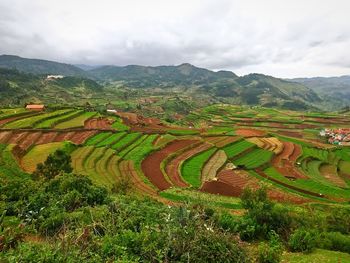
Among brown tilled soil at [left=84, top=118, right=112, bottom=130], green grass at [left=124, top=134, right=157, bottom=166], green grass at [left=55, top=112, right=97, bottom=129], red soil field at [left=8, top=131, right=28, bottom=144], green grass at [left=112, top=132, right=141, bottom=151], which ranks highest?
green grass at [left=55, top=112, right=97, bottom=129]

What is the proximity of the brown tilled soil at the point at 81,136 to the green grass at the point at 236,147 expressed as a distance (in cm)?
2232

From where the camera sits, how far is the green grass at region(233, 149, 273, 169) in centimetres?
5222

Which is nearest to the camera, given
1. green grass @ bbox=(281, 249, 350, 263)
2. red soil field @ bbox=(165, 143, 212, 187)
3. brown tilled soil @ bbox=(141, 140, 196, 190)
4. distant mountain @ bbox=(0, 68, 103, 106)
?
Result: green grass @ bbox=(281, 249, 350, 263)

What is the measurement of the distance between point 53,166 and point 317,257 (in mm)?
24564

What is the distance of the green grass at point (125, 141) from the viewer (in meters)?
52.2

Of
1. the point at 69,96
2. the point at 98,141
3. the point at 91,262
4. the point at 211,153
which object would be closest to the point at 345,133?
the point at 211,153

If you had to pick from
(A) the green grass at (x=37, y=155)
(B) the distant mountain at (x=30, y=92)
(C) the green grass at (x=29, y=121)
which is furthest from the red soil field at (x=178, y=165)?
(B) the distant mountain at (x=30, y=92)

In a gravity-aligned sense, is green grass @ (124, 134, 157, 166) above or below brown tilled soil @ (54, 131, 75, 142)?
below

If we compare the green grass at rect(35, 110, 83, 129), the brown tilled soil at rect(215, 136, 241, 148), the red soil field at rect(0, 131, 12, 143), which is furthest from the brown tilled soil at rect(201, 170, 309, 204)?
the green grass at rect(35, 110, 83, 129)

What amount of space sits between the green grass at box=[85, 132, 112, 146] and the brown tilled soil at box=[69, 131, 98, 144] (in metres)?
0.74

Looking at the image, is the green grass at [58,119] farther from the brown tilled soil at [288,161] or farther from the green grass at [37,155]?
the brown tilled soil at [288,161]

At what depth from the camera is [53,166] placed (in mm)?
32969

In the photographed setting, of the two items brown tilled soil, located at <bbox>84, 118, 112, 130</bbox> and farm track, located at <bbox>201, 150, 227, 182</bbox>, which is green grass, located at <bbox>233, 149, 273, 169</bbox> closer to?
farm track, located at <bbox>201, 150, 227, 182</bbox>

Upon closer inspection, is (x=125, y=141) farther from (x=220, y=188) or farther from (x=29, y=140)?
(x=220, y=188)
